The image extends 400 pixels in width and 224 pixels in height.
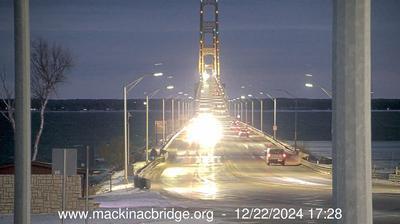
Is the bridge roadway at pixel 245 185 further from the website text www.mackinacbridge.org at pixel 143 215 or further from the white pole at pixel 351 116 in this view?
the white pole at pixel 351 116

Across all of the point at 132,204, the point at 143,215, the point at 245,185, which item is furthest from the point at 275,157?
the point at 143,215

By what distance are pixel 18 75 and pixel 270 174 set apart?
4370cm

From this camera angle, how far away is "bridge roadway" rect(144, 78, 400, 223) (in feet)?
103

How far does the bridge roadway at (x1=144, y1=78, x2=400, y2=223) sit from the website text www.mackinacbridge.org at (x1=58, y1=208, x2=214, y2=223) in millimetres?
1433

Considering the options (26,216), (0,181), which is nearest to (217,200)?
(0,181)

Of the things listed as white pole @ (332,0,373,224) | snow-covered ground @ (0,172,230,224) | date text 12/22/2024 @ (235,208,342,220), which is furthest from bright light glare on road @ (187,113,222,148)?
white pole @ (332,0,373,224)

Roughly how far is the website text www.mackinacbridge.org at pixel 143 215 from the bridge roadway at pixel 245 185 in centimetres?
143

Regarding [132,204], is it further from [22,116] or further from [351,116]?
[351,116]

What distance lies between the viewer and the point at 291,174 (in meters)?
52.8

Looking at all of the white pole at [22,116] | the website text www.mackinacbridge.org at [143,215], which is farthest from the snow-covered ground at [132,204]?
the white pole at [22,116]

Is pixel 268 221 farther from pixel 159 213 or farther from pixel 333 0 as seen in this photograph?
pixel 333 0

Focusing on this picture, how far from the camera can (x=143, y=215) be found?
2636 cm

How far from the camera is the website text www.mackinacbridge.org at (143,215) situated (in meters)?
25.0

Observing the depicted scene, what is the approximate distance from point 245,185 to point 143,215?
55.7 ft
